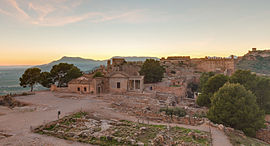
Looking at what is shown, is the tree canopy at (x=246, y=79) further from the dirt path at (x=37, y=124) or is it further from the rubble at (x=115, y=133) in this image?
the rubble at (x=115, y=133)

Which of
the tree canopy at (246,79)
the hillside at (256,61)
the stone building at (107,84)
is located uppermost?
the hillside at (256,61)

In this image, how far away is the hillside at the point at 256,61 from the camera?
67387 mm

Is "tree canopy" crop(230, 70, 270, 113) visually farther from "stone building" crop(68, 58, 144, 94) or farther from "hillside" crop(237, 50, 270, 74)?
"hillside" crop(237, 50, 270, 74)

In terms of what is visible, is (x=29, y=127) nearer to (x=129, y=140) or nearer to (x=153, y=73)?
(x=129, y=140)

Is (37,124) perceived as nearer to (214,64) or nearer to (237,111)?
(237,111)

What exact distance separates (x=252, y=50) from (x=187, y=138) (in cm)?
9552

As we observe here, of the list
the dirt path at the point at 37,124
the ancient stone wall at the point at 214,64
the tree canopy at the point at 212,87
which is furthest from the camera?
the ancient stone wall at the point at 214,64

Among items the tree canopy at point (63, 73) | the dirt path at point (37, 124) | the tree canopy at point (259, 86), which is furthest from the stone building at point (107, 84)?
the tree canopy at point (259, 86)

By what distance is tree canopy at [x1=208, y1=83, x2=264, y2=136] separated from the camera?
13781 mm

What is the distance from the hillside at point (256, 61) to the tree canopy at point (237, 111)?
6299 cm

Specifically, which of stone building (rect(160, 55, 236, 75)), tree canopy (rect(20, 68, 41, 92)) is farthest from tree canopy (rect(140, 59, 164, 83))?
tree canopy (rect(20, 68, 41, 92))

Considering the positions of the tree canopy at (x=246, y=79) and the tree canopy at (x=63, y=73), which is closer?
the tree canopy at (x=246, y=79)

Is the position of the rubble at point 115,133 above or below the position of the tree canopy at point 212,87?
below

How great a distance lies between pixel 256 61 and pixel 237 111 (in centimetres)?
7766
